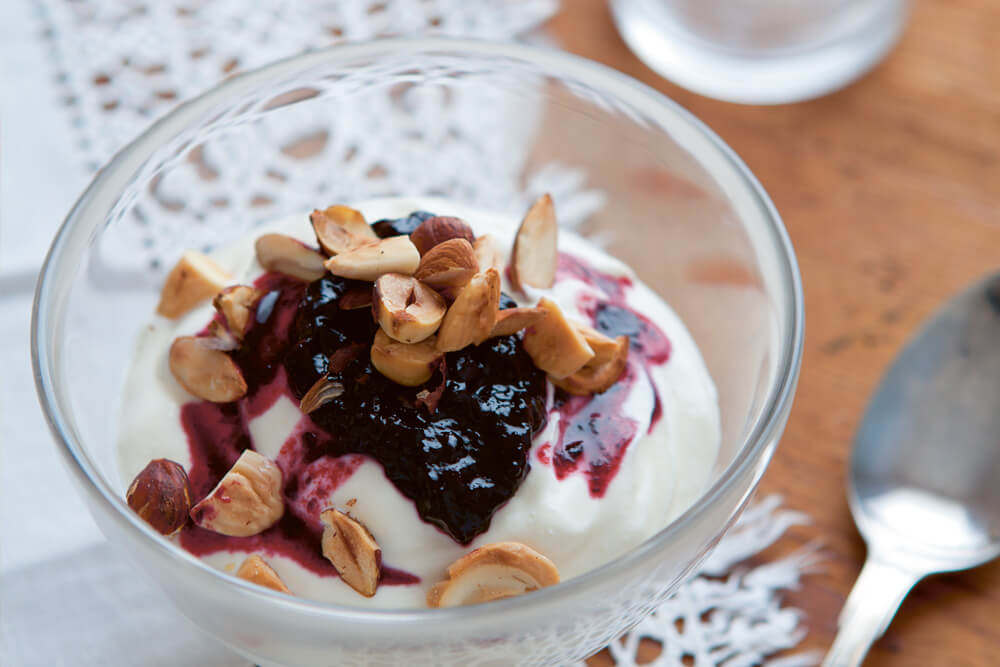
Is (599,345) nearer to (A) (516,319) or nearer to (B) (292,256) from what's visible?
(A) (516,319)

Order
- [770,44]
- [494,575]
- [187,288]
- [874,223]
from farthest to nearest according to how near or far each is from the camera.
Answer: [770,44]
[874,223]
[187,288]
[494,575]

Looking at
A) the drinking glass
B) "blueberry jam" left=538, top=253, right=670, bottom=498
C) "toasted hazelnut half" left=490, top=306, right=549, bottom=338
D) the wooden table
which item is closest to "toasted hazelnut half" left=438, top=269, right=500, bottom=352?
"toasted hazelnut half" left=490, top=306, right=549, bottom=338

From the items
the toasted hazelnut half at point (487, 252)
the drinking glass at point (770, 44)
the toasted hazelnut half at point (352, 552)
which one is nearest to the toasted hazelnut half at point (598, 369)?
the toasted hazelnut half at point (487, 252)

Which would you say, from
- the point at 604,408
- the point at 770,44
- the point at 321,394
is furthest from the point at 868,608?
the point at 770,44

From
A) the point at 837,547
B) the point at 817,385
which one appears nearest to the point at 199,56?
the point at 817,385

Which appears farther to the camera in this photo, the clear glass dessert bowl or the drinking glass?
the drinking glass

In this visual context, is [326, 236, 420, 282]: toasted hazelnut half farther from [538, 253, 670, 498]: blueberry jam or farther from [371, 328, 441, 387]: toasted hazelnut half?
[538, 253, 670, 498]: blueberry jam
